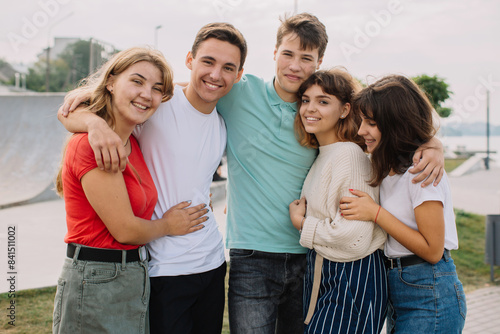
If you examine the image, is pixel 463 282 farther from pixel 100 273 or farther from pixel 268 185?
pixel 100 273

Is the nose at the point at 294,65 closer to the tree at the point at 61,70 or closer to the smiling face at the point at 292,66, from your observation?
the smiling face at the point at 292,66

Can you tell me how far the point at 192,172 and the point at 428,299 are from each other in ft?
4.84

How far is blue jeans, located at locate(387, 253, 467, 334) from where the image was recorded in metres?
2.29

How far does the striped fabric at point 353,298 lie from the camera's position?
2.42m

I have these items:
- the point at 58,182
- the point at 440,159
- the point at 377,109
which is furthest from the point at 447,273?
the point at 58,182

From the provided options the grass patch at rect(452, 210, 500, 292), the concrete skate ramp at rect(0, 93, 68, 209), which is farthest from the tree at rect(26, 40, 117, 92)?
the grass patch at rect(452, 210, 500, 292)

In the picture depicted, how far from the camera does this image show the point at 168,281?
2.41 metres

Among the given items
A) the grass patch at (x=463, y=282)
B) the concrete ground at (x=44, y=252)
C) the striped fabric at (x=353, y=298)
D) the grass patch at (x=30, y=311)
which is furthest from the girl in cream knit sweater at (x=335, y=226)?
the concrete ground at (x=44, y=252)

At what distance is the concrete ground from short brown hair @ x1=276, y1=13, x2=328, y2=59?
3650 mm

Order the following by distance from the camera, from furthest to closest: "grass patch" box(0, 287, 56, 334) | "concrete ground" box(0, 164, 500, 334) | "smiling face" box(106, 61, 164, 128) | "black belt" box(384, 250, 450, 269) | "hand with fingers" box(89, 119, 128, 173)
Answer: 1. "concrete ground" box(0, 164, 500, 334)
2. "grass patch" box(0, 287, 56, 334)
3. "black belt" box(384, 250, 450, 269)
4. "smiling face" box(106, 61, 164, 128)
5. "hand with fingers" box(89, 119, 128, 173)

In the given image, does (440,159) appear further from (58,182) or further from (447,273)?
(58,182)

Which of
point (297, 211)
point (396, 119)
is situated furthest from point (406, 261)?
point (396, 119)

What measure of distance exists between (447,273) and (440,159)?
0.63 meters

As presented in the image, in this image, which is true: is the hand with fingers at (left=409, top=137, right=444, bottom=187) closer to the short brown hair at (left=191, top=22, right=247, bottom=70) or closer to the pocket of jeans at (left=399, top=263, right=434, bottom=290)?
the pocket of jeans at (left=399, top=263, right=434, bottom=290)
